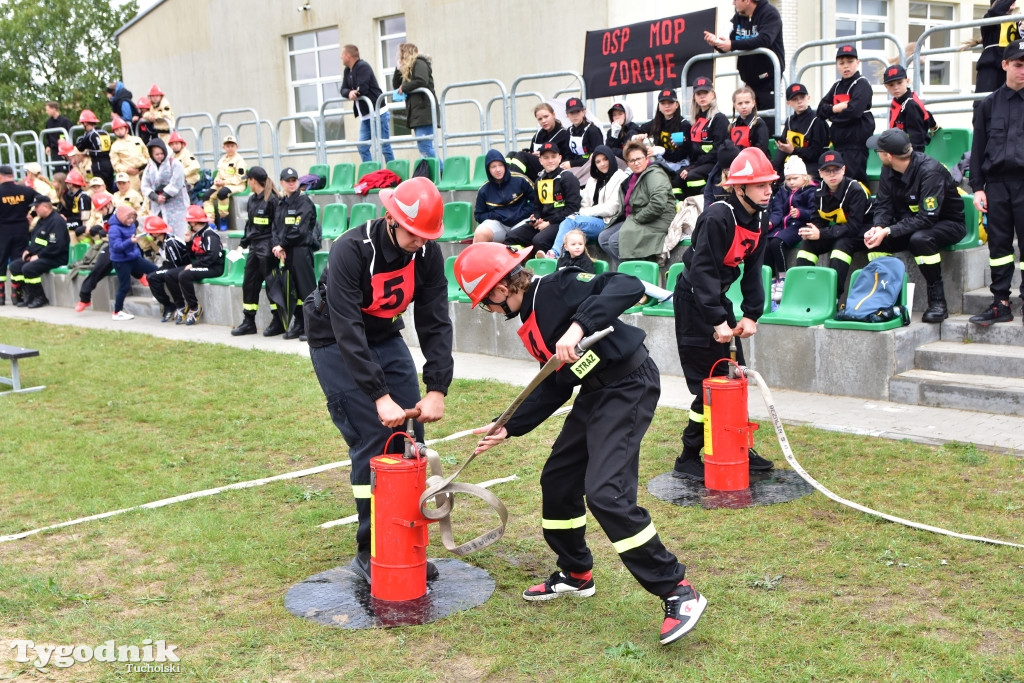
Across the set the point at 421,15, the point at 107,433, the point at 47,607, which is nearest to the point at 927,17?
the point at 421,15

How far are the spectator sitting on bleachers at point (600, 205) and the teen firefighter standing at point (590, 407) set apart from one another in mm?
6873

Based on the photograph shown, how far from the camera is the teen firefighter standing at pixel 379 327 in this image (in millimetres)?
5266

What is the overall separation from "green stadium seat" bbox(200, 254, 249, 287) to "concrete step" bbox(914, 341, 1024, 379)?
9.62m

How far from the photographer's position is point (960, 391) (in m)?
8.52

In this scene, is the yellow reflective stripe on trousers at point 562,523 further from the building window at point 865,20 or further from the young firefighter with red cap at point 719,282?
the building window at point 865,20

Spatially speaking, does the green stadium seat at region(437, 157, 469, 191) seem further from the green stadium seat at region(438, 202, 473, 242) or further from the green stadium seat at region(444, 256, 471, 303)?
the green stadium seat at region(444, 256, 471, 303)

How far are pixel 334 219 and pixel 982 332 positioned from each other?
998cm

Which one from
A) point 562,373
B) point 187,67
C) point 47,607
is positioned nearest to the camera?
point 562,373

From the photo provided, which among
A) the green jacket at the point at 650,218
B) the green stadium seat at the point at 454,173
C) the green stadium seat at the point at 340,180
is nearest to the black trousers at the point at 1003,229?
the green jacket at the point at 650,218

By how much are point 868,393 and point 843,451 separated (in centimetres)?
172

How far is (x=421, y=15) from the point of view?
2209 centimetres

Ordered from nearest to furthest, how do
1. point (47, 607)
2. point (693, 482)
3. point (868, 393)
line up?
point (47, 607) < point (693, 482) < point (868, 393)

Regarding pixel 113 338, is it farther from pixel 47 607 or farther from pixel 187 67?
pixel 187 67

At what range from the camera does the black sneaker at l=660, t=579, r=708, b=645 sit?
4.67 m
